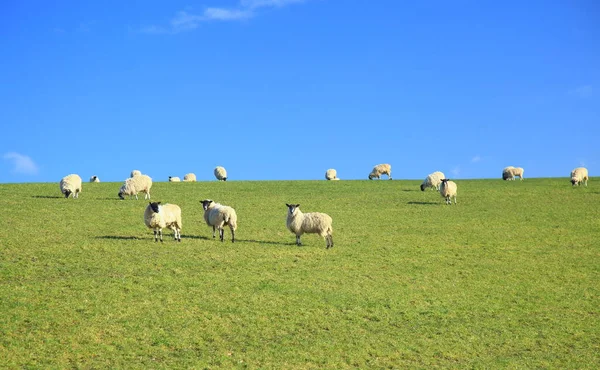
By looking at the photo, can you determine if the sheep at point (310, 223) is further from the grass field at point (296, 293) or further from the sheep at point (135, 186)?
the sheep at point (135, 186)

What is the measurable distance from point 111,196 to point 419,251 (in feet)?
79.6

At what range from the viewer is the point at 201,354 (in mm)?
15547

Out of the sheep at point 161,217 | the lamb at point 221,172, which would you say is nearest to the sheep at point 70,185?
the sheep at point 161,217

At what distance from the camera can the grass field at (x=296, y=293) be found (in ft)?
52.5

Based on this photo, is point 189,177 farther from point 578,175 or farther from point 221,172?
point 578,175

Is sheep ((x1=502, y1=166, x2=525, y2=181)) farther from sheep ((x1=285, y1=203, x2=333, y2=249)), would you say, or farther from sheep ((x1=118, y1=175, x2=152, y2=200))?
sheep ((x1=285, y1=203, x2=333, y2=249))

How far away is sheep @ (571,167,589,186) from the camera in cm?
5362

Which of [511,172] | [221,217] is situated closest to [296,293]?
[221,217]

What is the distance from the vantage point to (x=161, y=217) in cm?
2639

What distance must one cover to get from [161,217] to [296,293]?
28.7 ft

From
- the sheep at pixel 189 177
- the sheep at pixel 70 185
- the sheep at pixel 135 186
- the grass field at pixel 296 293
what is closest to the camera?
the grass field at pixel 296 293

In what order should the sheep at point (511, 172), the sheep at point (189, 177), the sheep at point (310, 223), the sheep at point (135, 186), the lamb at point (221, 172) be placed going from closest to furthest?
the sheep at point (310, 223), the sheep at point (135, 186), the sheep at point (511, 172), the sheep at point (189, 177), the lamb at point (221, 172)

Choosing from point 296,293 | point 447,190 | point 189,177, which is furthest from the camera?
point 189,177

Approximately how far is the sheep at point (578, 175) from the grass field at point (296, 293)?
17.8 metres
